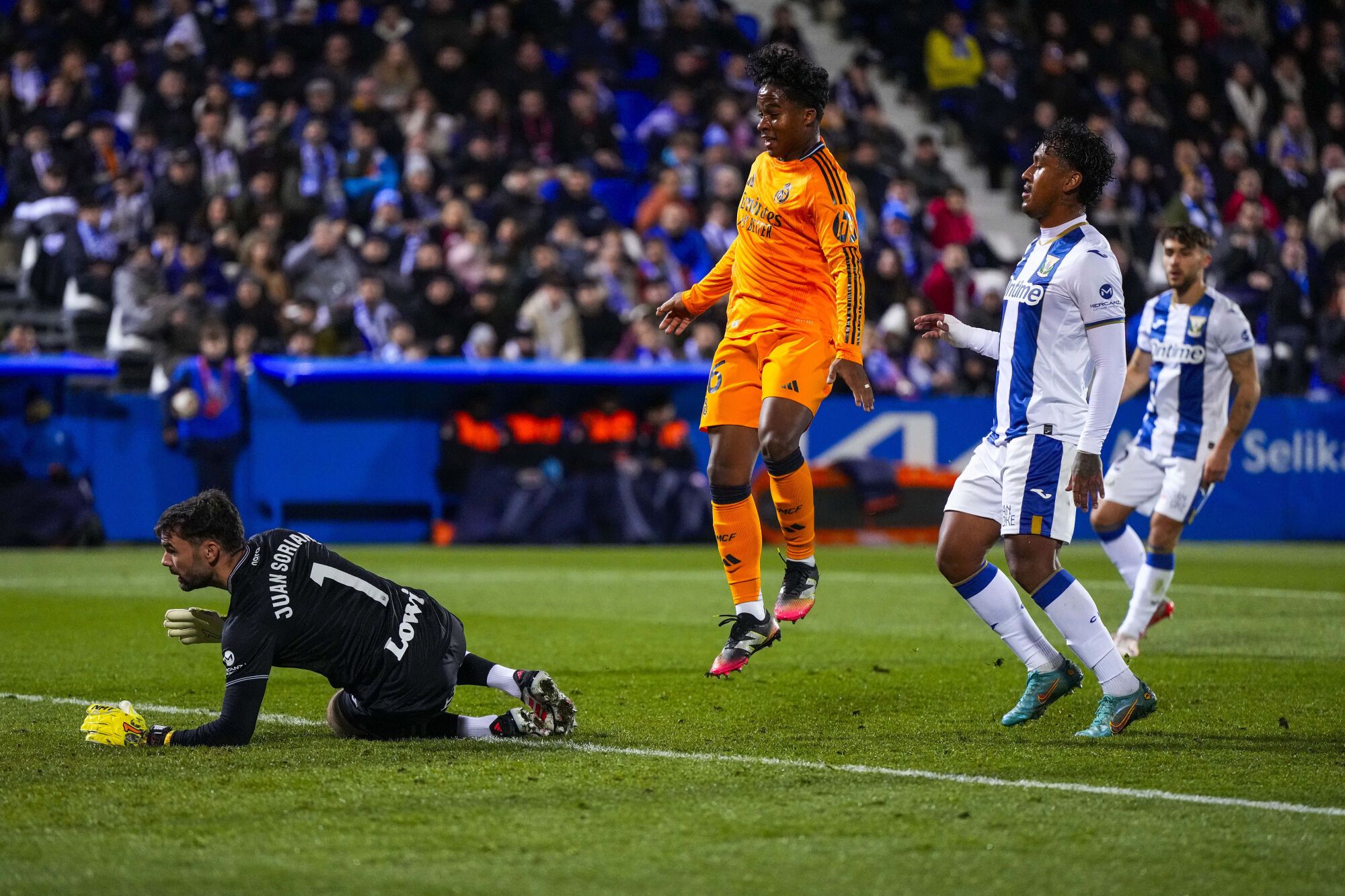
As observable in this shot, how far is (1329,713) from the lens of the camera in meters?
6.68

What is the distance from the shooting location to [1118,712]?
6047 millimetres

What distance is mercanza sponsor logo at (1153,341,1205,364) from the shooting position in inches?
366

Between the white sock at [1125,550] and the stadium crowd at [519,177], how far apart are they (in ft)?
28.4

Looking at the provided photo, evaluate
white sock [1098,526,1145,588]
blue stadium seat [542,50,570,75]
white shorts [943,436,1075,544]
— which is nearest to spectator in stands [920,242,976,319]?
blue stadium seat [542,50,570,75]

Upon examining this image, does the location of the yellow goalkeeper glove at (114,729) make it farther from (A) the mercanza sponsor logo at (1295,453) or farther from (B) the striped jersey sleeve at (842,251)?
(A) the mercanza sponsor logo at (1295,453)

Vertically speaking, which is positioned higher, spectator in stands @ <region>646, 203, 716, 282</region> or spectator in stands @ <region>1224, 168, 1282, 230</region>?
spectator in stands @ <region>1224, 168, 1282, 230</region>

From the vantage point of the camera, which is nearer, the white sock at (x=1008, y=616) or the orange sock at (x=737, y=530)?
the white sock at (x=1008, y=616)

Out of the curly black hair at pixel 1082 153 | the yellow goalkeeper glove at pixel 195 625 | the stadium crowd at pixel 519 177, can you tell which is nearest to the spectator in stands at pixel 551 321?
the stadium crowd at pixel 519 177

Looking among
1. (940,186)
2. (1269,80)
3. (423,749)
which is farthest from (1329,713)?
(1269,80)

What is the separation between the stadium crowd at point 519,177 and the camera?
17125 millimetres

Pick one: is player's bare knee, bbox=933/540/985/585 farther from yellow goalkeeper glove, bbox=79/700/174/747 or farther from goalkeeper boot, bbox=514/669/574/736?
yellow goalkeeper glove, bbox=79/700/174/747

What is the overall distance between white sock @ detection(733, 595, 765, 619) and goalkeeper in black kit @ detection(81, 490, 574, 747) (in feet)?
4.92

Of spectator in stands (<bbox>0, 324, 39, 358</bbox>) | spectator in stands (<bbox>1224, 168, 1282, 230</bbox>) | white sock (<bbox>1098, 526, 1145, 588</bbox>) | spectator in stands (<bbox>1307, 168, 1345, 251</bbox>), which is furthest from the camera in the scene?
spectator in stands (<bbox>1307, 168, 1345, 251</bbox>)

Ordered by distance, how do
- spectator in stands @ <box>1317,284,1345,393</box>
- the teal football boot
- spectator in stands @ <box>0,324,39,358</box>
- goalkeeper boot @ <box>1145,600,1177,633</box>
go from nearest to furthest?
the teal football boot, goalkeeper boot @ <box>1145,600,1177,633</box>, spectator in stands @ <box>0,324,39,358</box>, spectator in stands @ <box>1317,284,1345,393</box>
